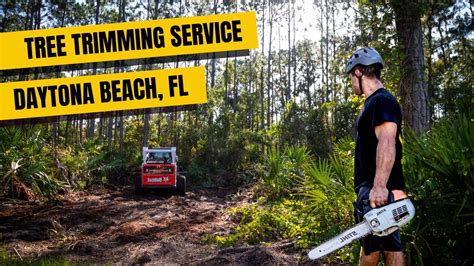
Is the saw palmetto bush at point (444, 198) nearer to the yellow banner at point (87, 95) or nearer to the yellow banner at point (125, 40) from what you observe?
the yellow banner at point (125, 40)

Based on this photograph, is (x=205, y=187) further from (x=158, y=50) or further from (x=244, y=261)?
(x=244, y=261)

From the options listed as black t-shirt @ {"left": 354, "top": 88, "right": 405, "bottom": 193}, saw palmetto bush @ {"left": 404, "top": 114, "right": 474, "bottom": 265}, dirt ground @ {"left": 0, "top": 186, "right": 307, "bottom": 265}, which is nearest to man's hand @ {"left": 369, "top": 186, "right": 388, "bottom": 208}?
black t-shirt @ {"left": 354, "top": 88, "right": 405, "bottom": 193}

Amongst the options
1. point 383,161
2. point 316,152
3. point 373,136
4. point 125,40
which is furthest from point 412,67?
point 316,152

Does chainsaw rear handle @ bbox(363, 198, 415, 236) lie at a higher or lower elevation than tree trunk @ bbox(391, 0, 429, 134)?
lower

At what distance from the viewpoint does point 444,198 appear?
3.92 m

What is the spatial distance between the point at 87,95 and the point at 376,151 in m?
8.19

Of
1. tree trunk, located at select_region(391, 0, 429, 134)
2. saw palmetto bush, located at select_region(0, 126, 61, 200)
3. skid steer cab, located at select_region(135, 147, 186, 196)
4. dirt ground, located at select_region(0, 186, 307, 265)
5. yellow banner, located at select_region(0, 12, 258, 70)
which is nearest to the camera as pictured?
dirt ground, located at select_region(0, 186, 307, 265)

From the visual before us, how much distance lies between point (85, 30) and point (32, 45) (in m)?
1.24

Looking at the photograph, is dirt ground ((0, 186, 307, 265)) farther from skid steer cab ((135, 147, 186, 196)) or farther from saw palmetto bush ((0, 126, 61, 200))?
skid steer cab ((135, 147, 186, 196))

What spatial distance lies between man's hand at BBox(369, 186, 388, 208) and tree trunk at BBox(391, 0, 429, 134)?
4979mm

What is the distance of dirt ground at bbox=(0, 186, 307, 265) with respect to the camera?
547 centimetres

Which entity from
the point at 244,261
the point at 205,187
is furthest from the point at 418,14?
the point at 205,187

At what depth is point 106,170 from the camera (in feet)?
54.3

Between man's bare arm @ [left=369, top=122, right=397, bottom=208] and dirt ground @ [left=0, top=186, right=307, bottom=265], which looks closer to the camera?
man's bare arm @ [left=369, top=122, right=397, bottom=208]
